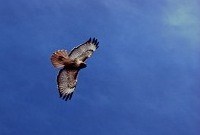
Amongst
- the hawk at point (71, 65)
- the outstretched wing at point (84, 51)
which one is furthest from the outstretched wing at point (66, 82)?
the outstretched wing at point (84, 51)

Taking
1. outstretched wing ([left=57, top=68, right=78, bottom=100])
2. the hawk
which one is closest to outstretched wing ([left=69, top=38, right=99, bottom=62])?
the hawk

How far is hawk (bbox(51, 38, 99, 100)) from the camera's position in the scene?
1233cm

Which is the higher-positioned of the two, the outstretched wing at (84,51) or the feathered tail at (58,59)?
the outstretched wing at (84,51)

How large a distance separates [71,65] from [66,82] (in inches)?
17.7

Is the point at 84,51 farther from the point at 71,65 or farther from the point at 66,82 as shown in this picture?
the point at 66,82

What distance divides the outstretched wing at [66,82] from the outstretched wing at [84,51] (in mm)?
301

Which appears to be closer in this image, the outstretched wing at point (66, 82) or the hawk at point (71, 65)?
the hawk at point (71, 65)

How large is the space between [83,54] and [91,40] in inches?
15.4

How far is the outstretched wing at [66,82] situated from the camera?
495 inches

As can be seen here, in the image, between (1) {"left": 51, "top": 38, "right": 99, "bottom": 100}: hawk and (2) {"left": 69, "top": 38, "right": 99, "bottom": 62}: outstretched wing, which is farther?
(2) {"left": 69, "top": 38, "right": 99, "bottom": 62}: outstretched wing

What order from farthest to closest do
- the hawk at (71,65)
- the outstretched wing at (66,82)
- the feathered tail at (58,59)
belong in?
the outstretched wing at (66,82), the hawk at (71,65), the feathered tail at (58,59)

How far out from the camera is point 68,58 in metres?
12.4

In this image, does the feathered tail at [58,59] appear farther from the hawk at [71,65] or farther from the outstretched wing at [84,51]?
the outstretched wing at [84,51]

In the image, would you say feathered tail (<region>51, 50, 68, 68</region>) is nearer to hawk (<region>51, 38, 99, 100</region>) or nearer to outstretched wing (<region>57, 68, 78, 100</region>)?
hawk (<region>51, 38, 99, 100</region>)
